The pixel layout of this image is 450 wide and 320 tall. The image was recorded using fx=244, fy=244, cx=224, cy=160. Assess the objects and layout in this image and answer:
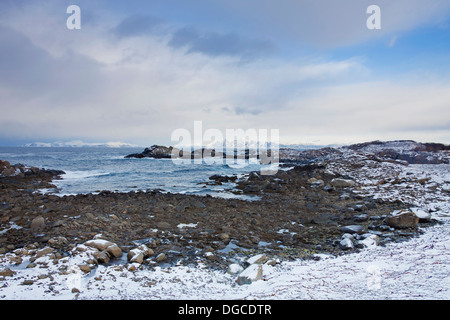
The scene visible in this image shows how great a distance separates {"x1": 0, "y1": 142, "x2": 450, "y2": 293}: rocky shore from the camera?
580 cm

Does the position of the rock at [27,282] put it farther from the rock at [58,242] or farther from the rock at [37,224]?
the rock at [37,224]

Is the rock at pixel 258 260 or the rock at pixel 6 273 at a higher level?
the rock at pixel 6 273

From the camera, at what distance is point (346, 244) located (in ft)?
22.1

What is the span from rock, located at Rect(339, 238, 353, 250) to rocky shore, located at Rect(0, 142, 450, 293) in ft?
0.12

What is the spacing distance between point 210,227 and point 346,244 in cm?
436

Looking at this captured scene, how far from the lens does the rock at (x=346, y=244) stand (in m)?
6.65

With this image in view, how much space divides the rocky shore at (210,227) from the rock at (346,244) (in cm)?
4

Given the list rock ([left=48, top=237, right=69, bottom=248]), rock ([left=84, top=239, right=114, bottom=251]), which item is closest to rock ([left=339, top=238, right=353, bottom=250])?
rock ([left=84, top=239, right=114, bottom=251])

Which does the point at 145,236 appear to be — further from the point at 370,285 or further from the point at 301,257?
the point at 370,285

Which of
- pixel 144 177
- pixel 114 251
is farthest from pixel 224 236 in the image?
pixel 144 177

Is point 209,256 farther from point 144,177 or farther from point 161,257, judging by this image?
point 144,177

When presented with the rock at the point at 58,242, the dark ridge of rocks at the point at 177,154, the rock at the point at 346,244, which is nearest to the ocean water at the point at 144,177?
the rock at the point at 346,244
